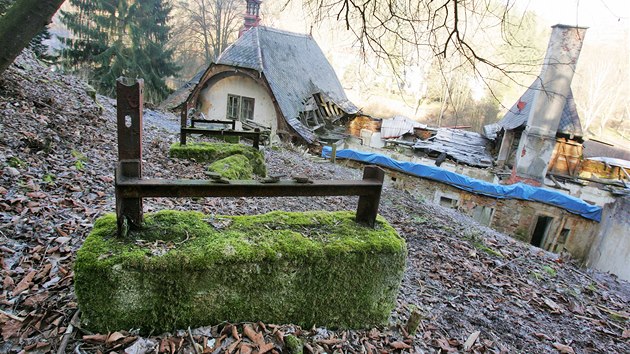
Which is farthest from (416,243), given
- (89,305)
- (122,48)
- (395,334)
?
(122,48)

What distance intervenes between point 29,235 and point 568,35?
53.4ft

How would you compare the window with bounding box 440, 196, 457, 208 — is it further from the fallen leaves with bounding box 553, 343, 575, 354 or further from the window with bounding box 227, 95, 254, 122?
the window with bounding box 227, 95, 254, 122

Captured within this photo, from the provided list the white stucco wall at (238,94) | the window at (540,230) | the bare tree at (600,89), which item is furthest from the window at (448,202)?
the bare tree at (600,89)

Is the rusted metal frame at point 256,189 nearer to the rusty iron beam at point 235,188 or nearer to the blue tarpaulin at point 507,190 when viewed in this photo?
the rusty iron beam at point 235,188

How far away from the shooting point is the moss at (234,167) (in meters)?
4.99

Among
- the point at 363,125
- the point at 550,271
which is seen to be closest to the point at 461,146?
the point at 363,125

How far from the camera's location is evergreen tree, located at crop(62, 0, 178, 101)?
2095 centimetres

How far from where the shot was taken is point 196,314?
190 centimetres

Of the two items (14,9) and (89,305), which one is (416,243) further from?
(14,9)

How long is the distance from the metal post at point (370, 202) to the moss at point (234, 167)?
2744 mm

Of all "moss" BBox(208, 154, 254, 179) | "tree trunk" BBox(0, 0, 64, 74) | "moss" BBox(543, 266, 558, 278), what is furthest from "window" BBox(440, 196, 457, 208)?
"tree trunk" BBox(0, 0, 64, 74)

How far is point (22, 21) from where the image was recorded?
2.98 meters

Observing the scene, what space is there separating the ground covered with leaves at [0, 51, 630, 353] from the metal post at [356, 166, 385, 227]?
75 centimetres

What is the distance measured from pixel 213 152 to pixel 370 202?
416 cm
